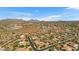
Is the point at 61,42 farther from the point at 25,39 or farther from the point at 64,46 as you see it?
the point at 25,39

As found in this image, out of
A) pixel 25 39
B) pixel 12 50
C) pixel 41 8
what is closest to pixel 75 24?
pixel 41 8
